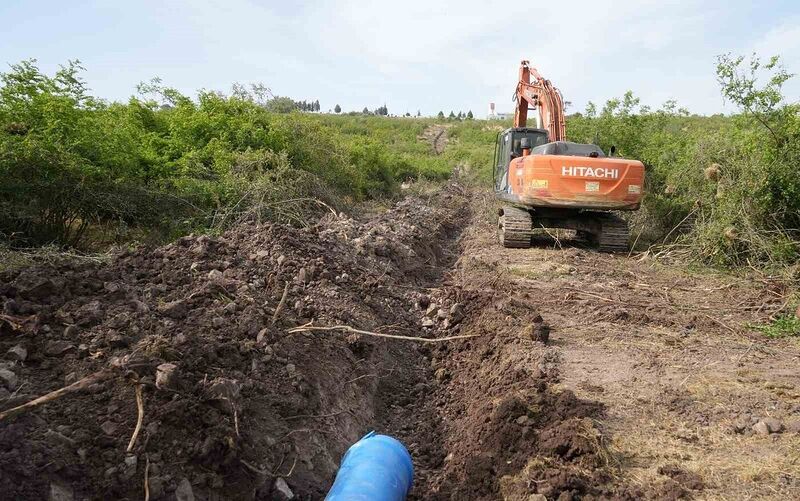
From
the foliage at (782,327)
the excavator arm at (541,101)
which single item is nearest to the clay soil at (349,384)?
the foliage at (782,327)

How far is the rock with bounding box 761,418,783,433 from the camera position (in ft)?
11.8

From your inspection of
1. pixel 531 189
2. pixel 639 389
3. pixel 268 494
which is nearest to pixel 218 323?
pixel 268 494

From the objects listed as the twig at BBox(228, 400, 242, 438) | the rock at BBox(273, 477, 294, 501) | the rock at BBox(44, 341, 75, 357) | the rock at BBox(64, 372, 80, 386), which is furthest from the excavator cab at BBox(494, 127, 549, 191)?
the rock at BBox(64, 372, 80, 386)

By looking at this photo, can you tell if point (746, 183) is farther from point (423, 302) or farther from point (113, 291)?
point (113, 291)

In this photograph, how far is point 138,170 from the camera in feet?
30.4

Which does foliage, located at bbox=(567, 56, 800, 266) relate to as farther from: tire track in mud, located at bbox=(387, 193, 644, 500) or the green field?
tire track in mud, located at bbox=(387, 193, 644, 500)

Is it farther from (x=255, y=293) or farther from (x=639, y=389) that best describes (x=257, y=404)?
(x=639, y=389)

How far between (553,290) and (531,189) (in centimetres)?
298

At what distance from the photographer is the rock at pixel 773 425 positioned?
361cm

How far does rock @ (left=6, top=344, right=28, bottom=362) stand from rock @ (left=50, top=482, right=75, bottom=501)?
3.10ft

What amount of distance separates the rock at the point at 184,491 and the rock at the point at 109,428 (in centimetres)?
41

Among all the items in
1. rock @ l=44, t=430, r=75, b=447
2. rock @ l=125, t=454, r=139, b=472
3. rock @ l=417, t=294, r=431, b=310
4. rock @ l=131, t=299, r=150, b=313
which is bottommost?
rock @ l=417, t=294, r=431, b=310

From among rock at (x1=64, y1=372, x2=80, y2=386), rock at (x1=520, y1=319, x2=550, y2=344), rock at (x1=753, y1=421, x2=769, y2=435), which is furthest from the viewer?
rock at (x1=520, y1=319, x2=550, y2=344)

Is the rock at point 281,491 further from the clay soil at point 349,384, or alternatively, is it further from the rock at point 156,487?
the rock at point 156,487
